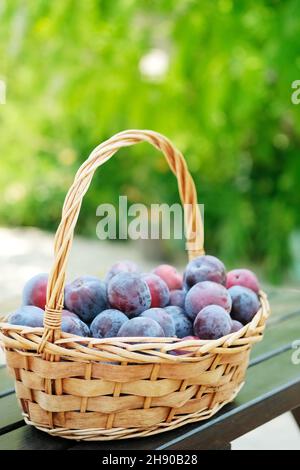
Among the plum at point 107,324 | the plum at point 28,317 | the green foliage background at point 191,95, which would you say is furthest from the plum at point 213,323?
the green foliage background at point 191,95

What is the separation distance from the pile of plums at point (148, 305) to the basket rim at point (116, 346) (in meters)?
0.03

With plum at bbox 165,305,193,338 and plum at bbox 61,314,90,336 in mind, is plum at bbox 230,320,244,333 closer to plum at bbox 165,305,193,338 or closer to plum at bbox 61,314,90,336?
plum at bbox 165,305,193,338

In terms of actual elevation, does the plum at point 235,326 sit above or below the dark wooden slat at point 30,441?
above

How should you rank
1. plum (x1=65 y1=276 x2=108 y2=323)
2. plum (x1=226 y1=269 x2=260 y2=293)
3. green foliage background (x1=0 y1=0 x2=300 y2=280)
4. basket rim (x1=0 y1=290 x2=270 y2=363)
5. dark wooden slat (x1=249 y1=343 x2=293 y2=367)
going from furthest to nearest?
1. green foliage background (x1=0 y1=0 x2=300 y2=280)
2. dark wooden slat (x1=249 y1=343 x2=293 y2=367)
3. plum (x1=226 y1=269 x2=260 y2=293)
4. plum (x1=65 y1=276 x2=108 y2=323)
5. basket rim (x1=0 y1=290 x2=270 y2=363)

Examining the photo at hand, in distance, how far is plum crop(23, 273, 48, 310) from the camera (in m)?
1.05

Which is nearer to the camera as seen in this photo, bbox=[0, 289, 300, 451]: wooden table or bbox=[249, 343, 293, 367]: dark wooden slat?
bbox=[0, 289, 300, 451]: wooden table

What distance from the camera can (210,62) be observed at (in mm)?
2498

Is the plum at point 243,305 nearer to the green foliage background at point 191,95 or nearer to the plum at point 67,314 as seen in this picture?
the plum at point 67,314

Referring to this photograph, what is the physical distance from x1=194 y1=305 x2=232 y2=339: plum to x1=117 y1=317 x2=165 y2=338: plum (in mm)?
69

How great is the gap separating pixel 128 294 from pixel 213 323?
0.41 ft

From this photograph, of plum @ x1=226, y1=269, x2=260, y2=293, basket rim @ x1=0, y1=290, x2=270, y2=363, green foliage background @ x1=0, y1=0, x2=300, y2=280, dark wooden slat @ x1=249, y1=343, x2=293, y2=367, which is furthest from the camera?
green foliage background @ x1=0, y1=0, x2=300, y2=280

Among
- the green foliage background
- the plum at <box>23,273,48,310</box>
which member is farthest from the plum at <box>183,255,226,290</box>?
the green foliage background

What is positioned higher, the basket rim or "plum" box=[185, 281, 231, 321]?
"plum" box=[185, 281, 231, 321]

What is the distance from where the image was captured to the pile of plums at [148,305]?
0.99 metres
